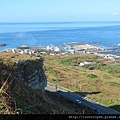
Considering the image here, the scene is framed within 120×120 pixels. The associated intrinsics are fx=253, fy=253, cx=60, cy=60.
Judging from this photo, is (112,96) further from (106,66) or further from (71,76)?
(106,66)

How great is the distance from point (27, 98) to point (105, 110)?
17.8 meters

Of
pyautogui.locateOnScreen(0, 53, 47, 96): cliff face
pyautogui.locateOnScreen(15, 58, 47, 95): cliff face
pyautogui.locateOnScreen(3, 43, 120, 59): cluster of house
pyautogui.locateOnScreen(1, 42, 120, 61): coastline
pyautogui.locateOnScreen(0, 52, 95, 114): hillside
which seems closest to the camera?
pyautogui.locateOnScreen(0, 52, 95, 114): hillside

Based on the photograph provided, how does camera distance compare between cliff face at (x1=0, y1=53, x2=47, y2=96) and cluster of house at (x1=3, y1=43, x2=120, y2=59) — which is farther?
cluster of house at (x1=3, y1=43, x2=120, y2=59)

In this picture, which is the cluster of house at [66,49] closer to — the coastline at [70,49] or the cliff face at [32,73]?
the coastline at [70,49]

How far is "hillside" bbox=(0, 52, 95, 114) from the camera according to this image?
6.26 m

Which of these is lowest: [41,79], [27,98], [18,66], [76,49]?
[76,49]

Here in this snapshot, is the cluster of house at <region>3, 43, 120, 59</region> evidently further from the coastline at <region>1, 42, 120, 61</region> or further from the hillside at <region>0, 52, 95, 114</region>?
the hillside at <region>0, 52, 95, 114</region>

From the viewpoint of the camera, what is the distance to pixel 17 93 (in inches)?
307

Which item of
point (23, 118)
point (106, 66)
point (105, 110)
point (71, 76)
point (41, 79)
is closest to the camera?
point (23, 118)

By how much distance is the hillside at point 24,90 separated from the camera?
247 inches

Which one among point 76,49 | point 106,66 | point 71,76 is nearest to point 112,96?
point 71,76

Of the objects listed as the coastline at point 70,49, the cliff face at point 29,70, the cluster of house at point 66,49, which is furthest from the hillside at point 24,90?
the cluster of house at point 66,49

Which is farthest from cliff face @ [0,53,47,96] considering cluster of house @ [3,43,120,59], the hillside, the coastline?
cluster of house @ [3,43,120,59]

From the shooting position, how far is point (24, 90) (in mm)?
8586
